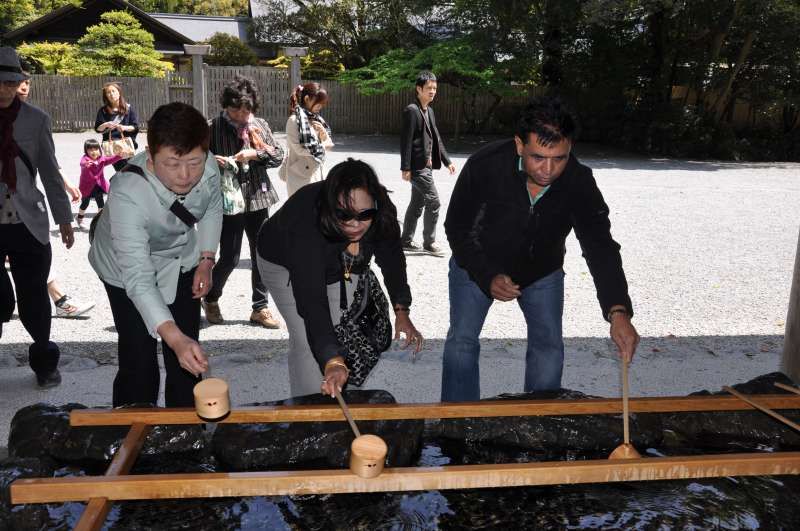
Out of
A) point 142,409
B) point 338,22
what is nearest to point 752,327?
point 142,409

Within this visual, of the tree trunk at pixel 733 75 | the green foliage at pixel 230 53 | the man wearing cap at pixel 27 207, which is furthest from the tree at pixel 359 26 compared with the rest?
the man wearing cap at pixel 27 207

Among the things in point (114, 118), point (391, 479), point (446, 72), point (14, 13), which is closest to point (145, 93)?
point (446, 72)

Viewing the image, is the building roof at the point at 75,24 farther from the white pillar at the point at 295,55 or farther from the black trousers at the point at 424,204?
the black trousers at the point at 424,204

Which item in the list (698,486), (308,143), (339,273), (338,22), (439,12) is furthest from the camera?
(338,22)

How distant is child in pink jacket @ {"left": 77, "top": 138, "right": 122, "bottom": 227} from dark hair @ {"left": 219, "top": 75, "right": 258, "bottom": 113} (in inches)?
129

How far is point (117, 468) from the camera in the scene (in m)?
2.04

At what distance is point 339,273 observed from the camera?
9.07 ft

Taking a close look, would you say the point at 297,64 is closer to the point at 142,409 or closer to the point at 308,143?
the point at 308,143

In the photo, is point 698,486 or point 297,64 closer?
point 698,486

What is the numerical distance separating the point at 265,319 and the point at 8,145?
6.32 feet

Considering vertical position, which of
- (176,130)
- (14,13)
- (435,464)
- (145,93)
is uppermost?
(14,13)

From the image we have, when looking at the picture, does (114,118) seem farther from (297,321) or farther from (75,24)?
(75,24)

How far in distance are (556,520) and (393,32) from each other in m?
20.4

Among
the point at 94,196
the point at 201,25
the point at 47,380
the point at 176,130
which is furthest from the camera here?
the point at 201,25
